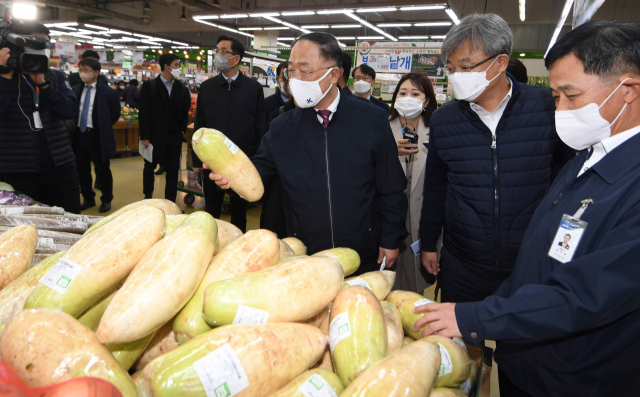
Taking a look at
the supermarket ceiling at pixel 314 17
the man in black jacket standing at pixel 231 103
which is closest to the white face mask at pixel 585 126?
the man in black jacket standing at pixel 231 103

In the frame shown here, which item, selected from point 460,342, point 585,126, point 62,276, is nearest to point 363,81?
point 585,126

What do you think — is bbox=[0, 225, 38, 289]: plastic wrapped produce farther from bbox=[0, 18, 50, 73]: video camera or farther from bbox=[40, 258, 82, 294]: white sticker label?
bbox=[0, 18, 50, 73]: video camera

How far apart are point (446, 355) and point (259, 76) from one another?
10297mm

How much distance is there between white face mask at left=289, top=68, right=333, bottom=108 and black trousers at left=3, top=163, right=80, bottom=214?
2127 mm

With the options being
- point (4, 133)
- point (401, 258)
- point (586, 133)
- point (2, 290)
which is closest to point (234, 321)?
point (2, 290)

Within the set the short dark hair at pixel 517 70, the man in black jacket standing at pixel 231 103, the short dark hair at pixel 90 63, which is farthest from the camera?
the short dark hair at pixel 90 63

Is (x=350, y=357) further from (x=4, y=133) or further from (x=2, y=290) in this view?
(x=4, y=133)

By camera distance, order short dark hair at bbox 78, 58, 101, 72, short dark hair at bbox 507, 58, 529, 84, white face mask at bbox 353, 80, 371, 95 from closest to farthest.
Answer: short dark hair at bbox 507, 58, 529, 84
white face mask at bbox 353, 80, 371, 95
short dark hair at bbox 78, 58, 101, 72

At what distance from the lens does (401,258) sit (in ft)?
8.89

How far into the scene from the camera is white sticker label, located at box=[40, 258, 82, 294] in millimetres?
842

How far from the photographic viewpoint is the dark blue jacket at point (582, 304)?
89cm

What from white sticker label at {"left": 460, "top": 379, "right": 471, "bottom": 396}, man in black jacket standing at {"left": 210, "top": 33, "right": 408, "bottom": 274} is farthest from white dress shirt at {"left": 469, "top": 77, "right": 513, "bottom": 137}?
white sticker label at {"left": 460, "top": 379, "right": 471, "bottom": 396}

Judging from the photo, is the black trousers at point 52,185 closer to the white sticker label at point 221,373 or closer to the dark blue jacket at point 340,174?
the dark blue jacket at point 340,174

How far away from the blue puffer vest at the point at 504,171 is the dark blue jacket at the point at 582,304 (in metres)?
0.47
